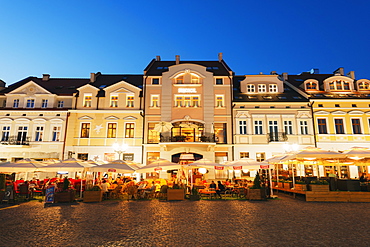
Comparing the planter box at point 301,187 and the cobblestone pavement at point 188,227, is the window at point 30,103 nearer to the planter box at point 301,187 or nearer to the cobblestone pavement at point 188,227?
the cobblestone pavement at point 188,227

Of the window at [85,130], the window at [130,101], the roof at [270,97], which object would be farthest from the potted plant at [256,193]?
the window at [85,130]

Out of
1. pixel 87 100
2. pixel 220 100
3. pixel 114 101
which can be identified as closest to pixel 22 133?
pixel 87 100

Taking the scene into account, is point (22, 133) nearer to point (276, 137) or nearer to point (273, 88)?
point (276, 137)

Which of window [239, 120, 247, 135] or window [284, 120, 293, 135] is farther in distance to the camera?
window [239, 120, 247, 135]

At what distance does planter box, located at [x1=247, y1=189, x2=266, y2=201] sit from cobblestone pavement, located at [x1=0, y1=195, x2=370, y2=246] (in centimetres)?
385

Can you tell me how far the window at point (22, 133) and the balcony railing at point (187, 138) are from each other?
14546 millimetres

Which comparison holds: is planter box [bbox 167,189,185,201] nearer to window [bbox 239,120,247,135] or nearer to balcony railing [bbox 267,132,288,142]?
window [bbox 239,120,247,135]

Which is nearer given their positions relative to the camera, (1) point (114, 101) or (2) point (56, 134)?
(2) point (56, 134)

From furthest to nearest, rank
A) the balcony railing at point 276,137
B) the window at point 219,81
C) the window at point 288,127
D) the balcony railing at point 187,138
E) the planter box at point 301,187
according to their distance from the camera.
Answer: the window at point 219,81 → the window at point 288,127 → the balcony railing at point 276,137 → the balcony railing at point 187,138 → the planter box at point 301,187

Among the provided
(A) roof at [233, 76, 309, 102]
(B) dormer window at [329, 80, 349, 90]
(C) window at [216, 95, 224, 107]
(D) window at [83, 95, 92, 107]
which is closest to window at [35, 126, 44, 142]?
(D) window at [83, 95, 92, 107]

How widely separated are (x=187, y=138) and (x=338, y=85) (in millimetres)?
18097

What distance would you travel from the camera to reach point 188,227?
28.3 feet

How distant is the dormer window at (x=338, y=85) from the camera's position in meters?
29.0

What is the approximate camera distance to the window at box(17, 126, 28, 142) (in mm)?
27041
